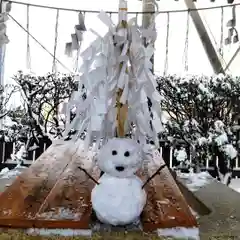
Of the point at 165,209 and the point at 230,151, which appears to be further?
the point at 230,151

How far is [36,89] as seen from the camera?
15.5 feet

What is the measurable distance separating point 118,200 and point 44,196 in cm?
49

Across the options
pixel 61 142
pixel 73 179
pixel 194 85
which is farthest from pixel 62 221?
pixel 194 85

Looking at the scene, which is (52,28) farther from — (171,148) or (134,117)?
(134,117)

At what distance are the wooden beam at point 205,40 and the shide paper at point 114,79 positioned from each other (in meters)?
4.95

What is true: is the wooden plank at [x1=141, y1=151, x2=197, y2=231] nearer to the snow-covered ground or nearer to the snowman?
the snowman

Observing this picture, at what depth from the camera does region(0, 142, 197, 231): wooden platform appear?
121 cm

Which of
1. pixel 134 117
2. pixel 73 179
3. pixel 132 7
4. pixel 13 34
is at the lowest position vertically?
pixel 73 179

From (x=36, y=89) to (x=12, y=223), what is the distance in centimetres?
363

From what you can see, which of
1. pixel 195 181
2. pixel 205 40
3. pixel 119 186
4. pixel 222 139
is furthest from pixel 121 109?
pixel 205 40

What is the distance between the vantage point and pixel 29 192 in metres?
1.61

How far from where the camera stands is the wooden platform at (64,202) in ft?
3.99

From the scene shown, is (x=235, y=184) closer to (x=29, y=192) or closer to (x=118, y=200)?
(x=29, y=192)

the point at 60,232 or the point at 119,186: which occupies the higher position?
the point at 119,186
